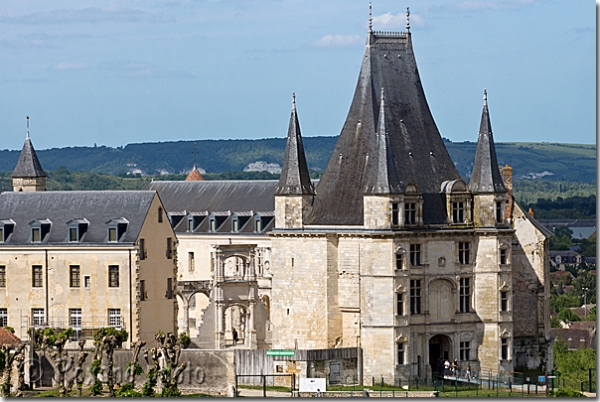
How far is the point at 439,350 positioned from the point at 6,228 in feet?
81.9

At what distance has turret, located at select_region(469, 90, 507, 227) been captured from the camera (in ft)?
287

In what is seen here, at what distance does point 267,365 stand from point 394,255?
795 centimetres

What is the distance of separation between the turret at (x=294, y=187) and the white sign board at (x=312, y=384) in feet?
32.8

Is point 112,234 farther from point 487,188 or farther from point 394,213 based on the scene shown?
point 487,188

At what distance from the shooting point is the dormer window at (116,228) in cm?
9350

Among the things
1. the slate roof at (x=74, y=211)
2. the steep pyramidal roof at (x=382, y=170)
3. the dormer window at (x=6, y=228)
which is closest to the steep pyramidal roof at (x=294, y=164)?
the steep pyramidal roof at (x=382, y=170)

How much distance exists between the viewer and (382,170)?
8419 centimetres

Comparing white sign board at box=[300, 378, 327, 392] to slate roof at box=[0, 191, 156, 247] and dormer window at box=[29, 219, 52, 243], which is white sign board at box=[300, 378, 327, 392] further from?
dormer window at box=[29, 219, 52, 243]

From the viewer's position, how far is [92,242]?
93562mm

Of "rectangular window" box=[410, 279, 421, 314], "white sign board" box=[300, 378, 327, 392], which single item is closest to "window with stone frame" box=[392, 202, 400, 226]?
"rectangular window" box=[410, 279, 421, 314]

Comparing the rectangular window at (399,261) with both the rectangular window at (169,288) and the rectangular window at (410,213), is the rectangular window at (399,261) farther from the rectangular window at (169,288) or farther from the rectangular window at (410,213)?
the rectangular window at (169,288)

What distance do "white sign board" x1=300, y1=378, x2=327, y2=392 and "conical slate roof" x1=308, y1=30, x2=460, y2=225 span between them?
29.0ft

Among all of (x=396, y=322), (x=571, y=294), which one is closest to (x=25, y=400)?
(x=396, y=322)

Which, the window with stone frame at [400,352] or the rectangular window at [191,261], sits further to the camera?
the rectangular window at [191,261]
